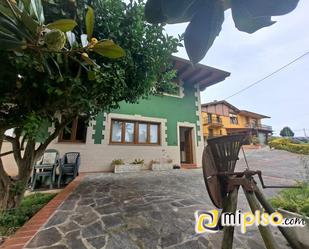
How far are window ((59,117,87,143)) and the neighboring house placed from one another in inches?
459

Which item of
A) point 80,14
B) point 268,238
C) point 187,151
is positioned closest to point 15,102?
point 80,14

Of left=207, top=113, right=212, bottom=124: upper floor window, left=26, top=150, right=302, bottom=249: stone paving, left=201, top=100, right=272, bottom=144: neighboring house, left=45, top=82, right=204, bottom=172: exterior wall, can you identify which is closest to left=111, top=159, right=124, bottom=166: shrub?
left=45, top=82, right=204, bottom=172: exterior wall

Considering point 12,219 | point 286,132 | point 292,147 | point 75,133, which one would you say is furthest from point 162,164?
point 286,132

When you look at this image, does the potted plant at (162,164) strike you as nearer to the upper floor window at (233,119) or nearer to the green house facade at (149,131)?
the green house facade at (149,131)

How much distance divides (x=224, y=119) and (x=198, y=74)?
13.6 m

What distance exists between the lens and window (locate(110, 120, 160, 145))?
576 cm

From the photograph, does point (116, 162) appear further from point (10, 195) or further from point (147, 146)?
point (10, 195)

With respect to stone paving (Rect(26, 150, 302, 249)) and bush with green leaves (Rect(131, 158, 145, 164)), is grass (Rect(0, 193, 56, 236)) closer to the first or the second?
stone paving (Rect(26, 150, 302, 249))

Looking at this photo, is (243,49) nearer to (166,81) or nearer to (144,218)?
(144,218)

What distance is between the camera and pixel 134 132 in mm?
6055

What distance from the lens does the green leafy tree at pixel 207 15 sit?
14.2 inches

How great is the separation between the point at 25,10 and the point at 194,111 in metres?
7.00

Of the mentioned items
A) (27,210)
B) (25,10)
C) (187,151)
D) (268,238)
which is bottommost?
(27,210)

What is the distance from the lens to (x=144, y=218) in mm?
1923
